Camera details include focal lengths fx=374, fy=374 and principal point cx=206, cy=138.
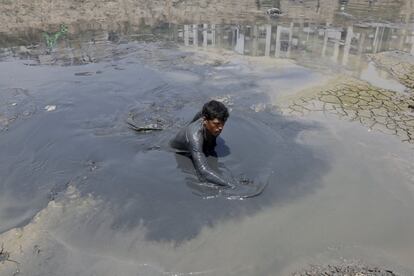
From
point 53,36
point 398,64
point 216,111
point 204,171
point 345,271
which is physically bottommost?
point 345,271

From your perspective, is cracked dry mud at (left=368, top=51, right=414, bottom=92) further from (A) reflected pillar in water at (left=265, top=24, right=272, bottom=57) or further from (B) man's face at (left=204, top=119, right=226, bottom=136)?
(B) man's face at (left=204, top=119, right=226, bottom=136)

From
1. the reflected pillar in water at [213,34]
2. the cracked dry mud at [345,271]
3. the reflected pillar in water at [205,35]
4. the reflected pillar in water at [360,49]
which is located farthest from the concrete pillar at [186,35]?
the cracked dry mud at [345,271]

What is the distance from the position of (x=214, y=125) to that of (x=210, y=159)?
0.83 metres

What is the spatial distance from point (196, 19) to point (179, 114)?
27.2ft

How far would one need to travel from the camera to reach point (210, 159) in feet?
15.8

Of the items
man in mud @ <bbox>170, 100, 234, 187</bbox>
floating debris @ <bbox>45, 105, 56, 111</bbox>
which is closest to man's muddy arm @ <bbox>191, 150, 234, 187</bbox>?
man in mud @ <bbox>170, 100, 234, 187</bbox>

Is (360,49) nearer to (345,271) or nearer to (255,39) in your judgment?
(255,39)

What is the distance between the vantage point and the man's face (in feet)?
13.3

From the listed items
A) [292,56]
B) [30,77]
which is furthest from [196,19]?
[30,77]

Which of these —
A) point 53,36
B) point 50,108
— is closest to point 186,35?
point 53,36

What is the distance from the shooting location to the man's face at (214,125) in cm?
405

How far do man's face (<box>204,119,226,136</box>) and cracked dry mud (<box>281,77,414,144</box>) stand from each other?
254 cm

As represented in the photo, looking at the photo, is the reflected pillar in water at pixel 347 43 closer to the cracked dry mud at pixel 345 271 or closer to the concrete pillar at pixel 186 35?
the concrete pillar at pixel 186 35

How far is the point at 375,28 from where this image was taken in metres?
12.4
